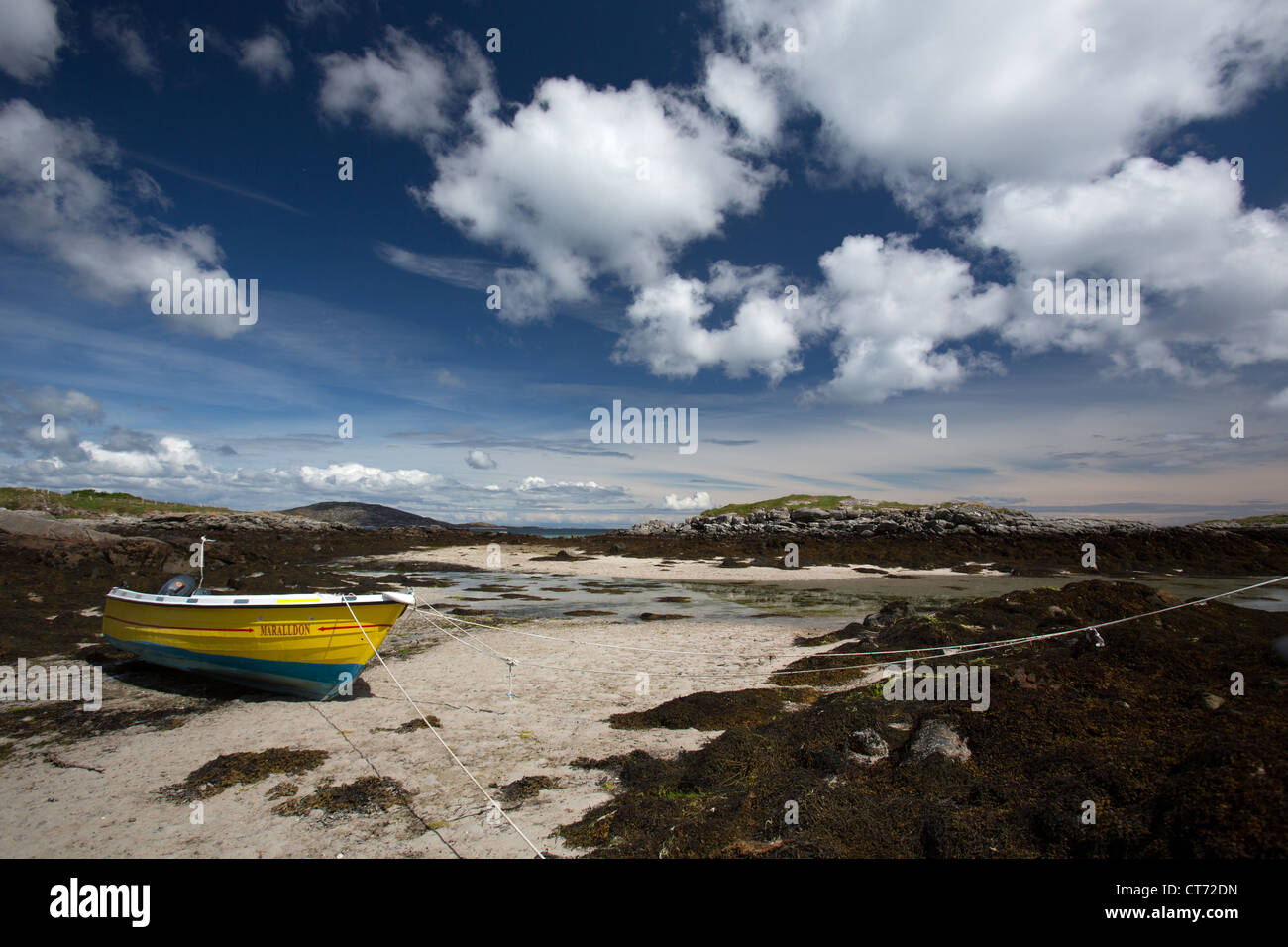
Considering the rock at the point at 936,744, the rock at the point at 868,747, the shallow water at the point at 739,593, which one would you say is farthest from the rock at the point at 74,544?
the rock at the point at 936,744

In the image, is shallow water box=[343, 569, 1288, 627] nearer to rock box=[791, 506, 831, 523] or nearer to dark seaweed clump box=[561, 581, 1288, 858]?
dark seaweed clump box=[561, 581, 1288, 858]

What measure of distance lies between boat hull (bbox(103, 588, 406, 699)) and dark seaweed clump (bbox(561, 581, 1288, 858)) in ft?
16.5

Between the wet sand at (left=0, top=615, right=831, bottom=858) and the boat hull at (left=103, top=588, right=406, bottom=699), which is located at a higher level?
the boat hull at (left=103, top=588, right=406, bottom=699)

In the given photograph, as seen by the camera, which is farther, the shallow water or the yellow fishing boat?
the shallow water

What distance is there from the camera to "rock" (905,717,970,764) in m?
6.64

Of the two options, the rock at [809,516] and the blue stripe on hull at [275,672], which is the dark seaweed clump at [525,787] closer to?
the blue stripe on hull at [275,672]

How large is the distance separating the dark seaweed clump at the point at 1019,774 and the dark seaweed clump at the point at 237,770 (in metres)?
3.76

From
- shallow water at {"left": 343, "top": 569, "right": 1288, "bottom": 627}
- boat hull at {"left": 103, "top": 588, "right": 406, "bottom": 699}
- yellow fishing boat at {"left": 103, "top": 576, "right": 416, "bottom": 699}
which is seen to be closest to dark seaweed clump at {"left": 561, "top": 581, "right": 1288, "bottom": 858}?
yellow fishing boat at {"left": 103, "top": 576, "right": 416, "bottom": 699}
